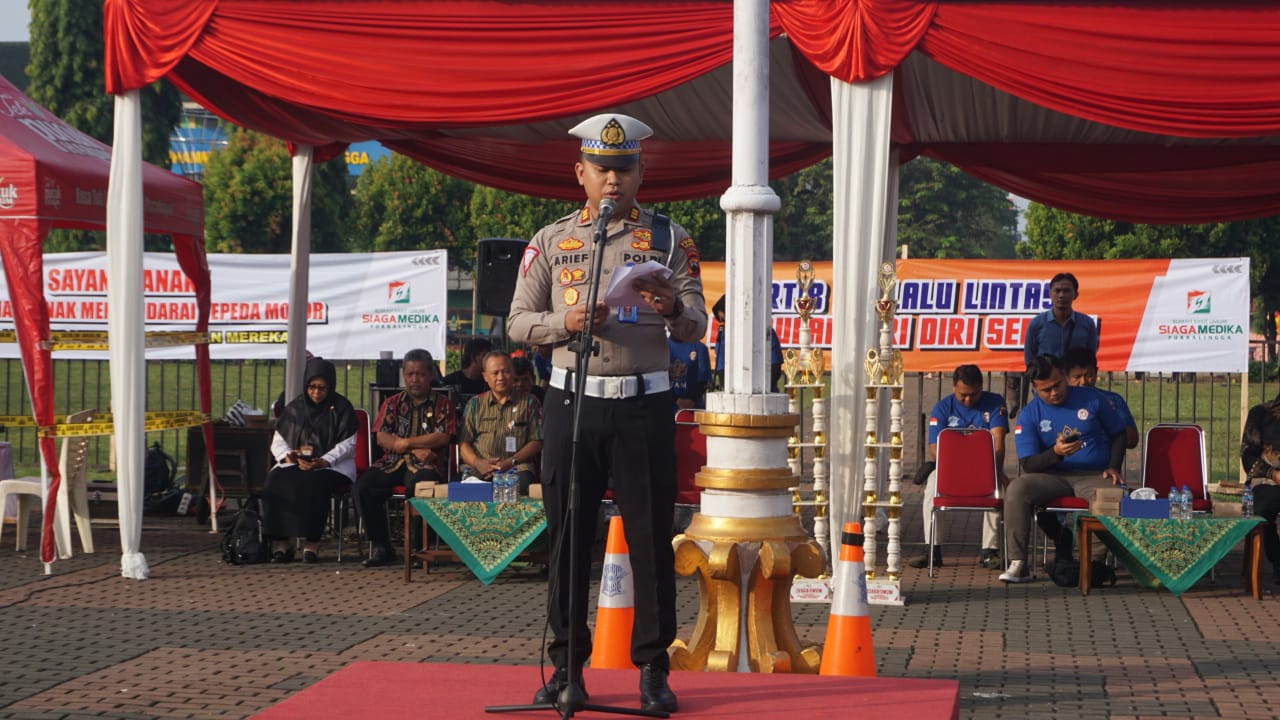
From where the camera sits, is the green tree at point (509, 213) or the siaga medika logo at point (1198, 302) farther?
the green tree at point (509, 213)

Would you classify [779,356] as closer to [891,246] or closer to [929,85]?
[891,246]

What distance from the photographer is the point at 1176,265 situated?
1670 cm

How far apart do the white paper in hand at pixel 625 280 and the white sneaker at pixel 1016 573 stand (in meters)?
5.80

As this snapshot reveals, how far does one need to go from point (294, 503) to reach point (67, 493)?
5.08 ft

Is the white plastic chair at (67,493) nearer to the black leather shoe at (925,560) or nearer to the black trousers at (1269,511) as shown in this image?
the black leather shoe at (925,560)

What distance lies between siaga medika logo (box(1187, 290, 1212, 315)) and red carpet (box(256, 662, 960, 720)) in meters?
11.4

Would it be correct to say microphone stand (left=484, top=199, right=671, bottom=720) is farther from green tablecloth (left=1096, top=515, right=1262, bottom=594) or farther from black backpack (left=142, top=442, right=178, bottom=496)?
black backpack (left=142, top=442, right=178, bottom=496)

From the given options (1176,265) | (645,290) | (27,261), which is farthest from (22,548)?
(1176,265)

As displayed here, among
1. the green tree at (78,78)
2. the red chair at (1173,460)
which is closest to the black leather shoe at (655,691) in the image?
the red chair at (1173,460)

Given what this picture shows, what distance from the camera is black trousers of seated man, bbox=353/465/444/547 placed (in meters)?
11.3

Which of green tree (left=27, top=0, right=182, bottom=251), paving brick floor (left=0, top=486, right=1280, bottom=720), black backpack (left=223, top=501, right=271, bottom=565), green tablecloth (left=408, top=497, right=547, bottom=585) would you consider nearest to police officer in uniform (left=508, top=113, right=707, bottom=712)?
paving brick floor (left=0, top=486, right=1280, bottom=720)

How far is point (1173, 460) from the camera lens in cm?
1110

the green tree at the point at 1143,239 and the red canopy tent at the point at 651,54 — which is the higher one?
the green tree at the point at 1143,239

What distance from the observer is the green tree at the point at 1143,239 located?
38.1 meters
